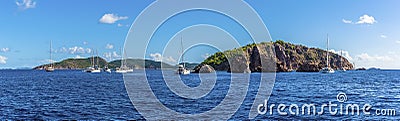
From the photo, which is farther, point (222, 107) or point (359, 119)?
point (222, 107)

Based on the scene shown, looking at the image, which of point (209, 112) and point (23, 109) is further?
point (23, 109)

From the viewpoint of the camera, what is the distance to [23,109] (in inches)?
1507

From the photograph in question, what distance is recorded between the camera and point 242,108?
37.3 metres

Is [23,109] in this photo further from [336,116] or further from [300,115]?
[336,116]

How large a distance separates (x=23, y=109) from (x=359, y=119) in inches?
1304

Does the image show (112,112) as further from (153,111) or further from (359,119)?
(359,119)

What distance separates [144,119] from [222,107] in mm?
10438

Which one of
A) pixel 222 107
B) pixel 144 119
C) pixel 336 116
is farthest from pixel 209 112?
pixel 336 116

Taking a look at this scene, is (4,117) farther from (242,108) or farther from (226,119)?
(242,108)

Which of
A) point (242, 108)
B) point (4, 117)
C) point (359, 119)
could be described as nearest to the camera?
point (359, 119)

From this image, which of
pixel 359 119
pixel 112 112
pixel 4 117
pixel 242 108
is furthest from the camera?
pixel 242 108

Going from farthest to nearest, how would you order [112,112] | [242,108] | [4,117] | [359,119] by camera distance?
1. [242,108]
2. [112,112]
3. [4,117]
4. [359,119]

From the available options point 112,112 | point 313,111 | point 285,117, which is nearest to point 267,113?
point 285,117

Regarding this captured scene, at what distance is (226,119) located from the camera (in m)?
30.9
